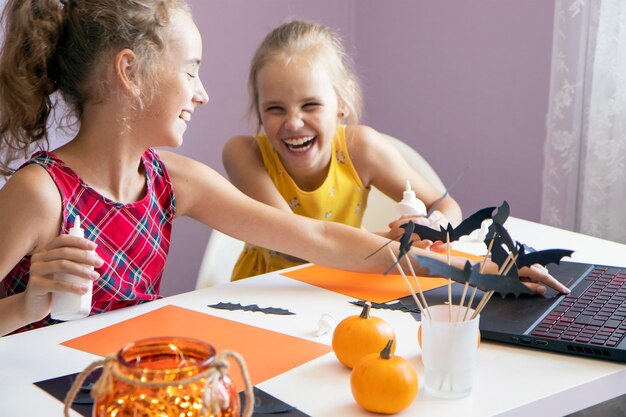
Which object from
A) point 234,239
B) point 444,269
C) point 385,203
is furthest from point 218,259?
point 444,269

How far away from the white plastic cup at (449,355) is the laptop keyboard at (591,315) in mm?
198

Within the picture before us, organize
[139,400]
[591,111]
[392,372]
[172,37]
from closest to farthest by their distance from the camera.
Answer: [139,400], [392,372], [172,37], [591,111]

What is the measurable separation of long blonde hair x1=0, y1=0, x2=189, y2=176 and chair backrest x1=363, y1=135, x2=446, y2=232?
2.73ft

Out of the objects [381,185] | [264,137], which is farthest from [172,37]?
[381,185]

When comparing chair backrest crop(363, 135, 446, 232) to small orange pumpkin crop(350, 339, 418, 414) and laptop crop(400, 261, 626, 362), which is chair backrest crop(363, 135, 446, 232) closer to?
laptop crop(400, 261, 626, 362)

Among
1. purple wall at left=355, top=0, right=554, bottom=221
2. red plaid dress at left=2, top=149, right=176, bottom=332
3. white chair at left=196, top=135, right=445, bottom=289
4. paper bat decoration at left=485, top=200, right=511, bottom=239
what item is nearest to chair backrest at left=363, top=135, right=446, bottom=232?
white chair at left=196, top=135, right=445, bottom=289

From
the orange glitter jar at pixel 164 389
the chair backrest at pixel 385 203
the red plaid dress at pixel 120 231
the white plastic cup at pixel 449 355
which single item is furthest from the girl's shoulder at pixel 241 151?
the orange glitter jar at pixel 164 389

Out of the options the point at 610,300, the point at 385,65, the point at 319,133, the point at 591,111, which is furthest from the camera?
the point at 385,65

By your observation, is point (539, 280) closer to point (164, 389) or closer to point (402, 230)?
point (402, 230)

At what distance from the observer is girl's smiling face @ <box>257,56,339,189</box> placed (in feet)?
6.67

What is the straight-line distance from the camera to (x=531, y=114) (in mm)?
2709

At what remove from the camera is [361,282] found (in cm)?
156

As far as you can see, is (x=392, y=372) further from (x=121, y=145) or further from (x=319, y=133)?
(x=319, y=133)

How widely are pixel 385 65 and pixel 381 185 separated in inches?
41.6
